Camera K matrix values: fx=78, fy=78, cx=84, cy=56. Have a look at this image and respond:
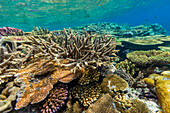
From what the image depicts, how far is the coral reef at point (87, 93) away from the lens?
6.19 ft

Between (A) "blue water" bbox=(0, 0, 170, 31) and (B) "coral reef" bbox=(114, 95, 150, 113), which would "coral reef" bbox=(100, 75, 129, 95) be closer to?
(B) "coral reef" bbox=(114, 95, 150, 113)

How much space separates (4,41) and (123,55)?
7837 millimetres

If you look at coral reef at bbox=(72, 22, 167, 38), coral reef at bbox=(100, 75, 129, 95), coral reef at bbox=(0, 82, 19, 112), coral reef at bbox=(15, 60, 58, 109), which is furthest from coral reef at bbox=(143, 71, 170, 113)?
coral reef at bbox=(72, 22, 167, 38)

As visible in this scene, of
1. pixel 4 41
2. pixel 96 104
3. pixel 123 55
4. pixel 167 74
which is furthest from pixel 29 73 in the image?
pixel 123 55

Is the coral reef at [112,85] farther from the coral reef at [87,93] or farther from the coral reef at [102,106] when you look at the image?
the coral reef at [102,106]

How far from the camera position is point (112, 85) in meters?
2.26

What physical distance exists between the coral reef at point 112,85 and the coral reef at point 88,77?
0.30m

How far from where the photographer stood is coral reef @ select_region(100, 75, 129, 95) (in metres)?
2.18

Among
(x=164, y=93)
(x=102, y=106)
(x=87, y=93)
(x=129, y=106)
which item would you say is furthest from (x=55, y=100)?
(x=164, y=93)

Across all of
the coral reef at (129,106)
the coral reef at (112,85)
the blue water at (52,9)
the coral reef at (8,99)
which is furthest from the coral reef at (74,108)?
the blue water at (52,9)

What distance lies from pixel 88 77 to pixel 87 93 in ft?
1.37

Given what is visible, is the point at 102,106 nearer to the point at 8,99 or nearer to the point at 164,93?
the point at 164,93

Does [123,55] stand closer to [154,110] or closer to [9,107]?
[154,110]

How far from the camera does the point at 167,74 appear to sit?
2.75 meters
